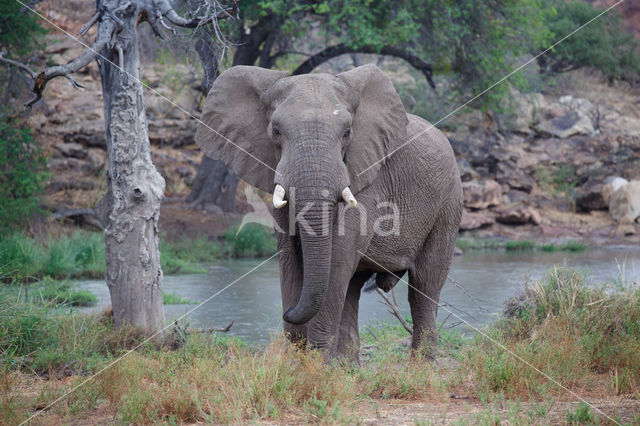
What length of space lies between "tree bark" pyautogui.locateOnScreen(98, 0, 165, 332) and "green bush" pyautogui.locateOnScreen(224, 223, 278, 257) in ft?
32.5

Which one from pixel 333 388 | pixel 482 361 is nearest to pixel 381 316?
pixel 482 361

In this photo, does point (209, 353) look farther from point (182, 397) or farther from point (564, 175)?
point (564, 175)

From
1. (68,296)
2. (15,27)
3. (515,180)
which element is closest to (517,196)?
(515,180)

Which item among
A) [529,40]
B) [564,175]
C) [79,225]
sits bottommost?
[79,225]

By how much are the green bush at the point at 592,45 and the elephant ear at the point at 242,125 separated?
2711 cm

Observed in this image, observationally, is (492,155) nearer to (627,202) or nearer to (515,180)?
(515,180)

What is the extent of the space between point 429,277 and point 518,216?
16386 millimetres

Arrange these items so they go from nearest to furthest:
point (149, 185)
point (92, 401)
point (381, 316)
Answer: point (92, 401) < point (149, 185) < point (381, 316)

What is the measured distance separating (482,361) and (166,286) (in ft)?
26.8

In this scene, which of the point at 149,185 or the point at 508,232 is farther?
the point at 508,232

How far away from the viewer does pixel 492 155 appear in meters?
26.6

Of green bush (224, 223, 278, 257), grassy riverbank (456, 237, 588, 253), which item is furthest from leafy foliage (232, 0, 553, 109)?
green bush (224, 223, 278, 257)

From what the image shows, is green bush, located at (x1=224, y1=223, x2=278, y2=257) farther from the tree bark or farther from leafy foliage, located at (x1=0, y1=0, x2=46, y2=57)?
the tree bark

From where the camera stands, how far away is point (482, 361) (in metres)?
5.83
